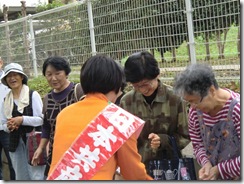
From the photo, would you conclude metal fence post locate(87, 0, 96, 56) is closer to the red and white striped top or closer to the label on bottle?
the label on bottle

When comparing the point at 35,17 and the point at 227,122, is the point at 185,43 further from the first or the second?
the point at 35,17

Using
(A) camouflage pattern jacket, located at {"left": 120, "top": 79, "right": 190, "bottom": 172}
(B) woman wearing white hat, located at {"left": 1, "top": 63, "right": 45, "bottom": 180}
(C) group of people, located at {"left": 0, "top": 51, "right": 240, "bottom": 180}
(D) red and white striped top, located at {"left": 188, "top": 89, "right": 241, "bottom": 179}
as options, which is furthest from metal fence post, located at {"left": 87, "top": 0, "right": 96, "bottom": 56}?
(D) red and white striped top, located at {"left": 188, "top": 89, "right": 241, "bottom": 179}

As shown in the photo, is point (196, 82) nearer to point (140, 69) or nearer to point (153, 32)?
point (140, 69)

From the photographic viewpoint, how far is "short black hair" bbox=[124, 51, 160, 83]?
329 cm

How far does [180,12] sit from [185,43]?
39 cm

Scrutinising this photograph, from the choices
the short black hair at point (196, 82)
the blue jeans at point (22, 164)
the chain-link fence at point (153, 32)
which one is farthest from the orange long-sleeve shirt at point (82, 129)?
the chain-link fence at point (153, 32)

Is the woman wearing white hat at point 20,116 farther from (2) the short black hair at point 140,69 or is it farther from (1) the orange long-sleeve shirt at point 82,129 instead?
(1) the orange long-sleeve shirt at point 82,129

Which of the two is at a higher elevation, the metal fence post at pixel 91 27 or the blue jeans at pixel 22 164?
the metal fence post at pixel 91 27

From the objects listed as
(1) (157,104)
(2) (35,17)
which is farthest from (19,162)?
(2) (35,17)

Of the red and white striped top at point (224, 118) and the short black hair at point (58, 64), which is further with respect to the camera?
the short black hair at point (58, 64)

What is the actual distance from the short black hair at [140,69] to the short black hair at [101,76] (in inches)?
21.9

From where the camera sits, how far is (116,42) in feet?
21.7

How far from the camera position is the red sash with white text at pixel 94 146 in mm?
2482

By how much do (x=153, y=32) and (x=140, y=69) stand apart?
8.90 ft
